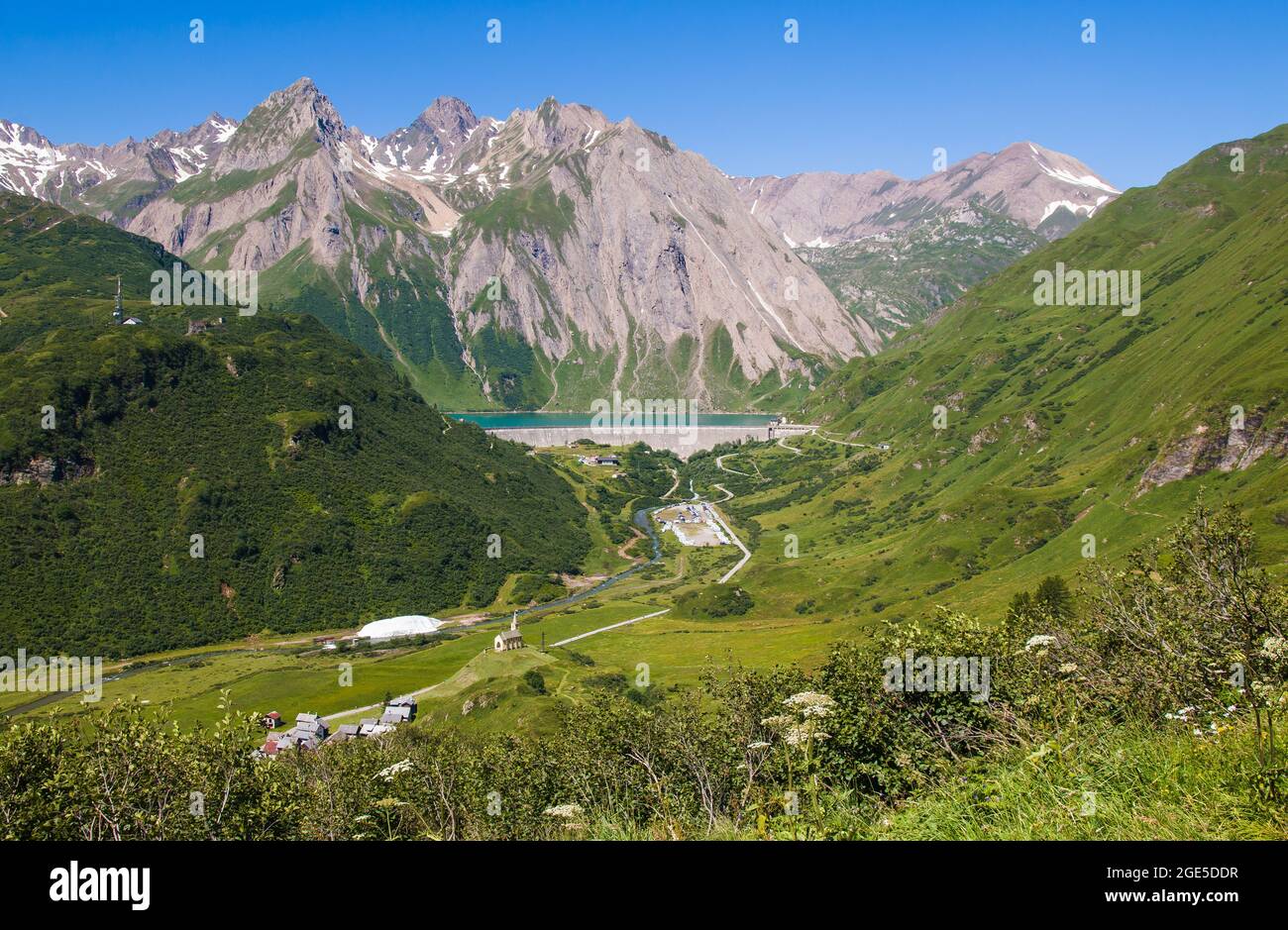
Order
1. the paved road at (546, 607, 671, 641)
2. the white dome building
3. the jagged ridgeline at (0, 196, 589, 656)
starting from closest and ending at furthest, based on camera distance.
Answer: the jagged ridgeline at (0, 196, 589, 656), the paved road at (546, 607, 671, 641), the white dome building

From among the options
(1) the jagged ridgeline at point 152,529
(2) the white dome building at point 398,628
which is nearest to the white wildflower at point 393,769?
(2) the white dome building at point 398,628

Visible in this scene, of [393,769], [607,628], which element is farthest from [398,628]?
[393,769]

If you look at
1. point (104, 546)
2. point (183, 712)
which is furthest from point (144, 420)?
point (183, 712)

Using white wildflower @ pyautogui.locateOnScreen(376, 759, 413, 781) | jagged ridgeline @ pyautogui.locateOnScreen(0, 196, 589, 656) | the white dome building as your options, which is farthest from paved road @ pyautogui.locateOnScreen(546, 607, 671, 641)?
white wildflower @ pyautogui.locateOnScreen(376, 759, 413, 781)

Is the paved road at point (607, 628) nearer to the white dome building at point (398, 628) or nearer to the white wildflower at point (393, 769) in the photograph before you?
the white dome building at point (398, 628)

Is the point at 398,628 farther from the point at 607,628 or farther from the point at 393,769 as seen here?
the point at 393,769

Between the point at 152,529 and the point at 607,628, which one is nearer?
the point at 607,628

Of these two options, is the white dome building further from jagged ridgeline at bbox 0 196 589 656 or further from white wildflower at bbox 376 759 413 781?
white wildflower at bbox 376 759 413 781
